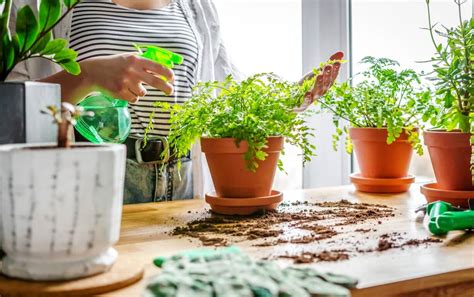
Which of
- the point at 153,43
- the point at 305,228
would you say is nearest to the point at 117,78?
the point at 305,228

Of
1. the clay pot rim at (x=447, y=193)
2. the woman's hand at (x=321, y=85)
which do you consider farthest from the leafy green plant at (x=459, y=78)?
the woman's hand at (x=321, y=85)

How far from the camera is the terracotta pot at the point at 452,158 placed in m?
1.30

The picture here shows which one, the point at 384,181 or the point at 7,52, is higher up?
the point at 7,52

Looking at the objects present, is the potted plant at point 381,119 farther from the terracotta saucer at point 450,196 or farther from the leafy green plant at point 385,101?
the terracotta saucer at point 450,196

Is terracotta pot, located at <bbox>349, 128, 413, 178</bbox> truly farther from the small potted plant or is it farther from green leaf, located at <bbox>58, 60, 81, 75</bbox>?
green leaf, located at <bbox>58, 60, 81, 75</bbox>

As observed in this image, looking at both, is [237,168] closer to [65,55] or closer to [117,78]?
[117,78]

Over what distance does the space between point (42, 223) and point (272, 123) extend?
607 mm

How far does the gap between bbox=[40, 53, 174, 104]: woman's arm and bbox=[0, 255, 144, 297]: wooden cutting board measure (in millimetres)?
501

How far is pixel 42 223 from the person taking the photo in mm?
762

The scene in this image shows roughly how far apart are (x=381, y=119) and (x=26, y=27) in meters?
0.93

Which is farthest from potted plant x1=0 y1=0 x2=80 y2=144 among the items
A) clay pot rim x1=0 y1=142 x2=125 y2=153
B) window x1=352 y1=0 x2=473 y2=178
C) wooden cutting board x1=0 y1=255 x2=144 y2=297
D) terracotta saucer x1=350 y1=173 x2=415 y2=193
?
window x1=352 y1=0 x2=473 y2=178

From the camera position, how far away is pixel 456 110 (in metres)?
1.31

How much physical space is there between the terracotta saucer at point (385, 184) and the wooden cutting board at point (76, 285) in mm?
874

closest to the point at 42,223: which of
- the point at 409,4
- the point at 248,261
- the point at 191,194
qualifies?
the point at 248,261
